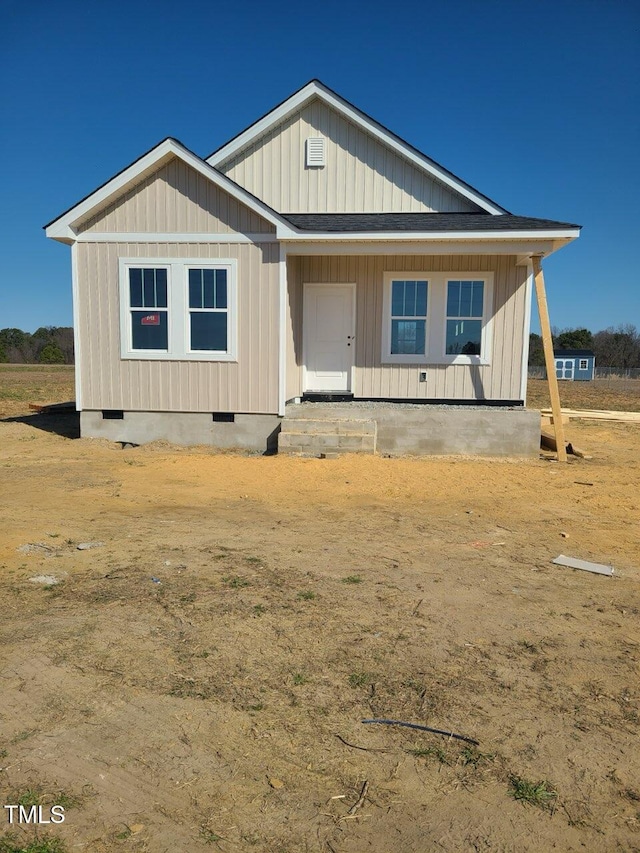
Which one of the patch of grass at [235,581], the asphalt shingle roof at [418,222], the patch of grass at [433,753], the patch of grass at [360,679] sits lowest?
the patch of grass at [433,753]

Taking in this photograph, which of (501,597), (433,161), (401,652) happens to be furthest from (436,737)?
(433,161)

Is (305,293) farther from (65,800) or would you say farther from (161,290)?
(65,800)

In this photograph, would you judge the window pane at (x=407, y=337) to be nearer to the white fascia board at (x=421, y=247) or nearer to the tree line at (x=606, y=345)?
the white fascia board at (x=421, y=247)

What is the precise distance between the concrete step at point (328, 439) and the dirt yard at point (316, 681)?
3.55m

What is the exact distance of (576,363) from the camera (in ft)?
178

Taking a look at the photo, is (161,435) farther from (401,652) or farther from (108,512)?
(401,652)

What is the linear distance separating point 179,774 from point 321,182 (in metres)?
12.7

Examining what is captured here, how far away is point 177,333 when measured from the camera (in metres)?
11.2

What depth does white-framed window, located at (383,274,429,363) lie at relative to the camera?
12.4m

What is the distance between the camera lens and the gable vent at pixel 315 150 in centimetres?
1300

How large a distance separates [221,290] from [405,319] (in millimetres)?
3896

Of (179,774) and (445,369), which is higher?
(445,369)

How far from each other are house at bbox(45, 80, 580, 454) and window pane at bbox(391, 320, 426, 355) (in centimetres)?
3

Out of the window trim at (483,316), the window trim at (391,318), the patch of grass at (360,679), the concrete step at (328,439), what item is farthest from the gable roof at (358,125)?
the patch of grass at (360,679)
